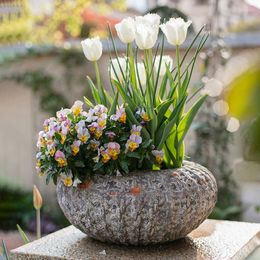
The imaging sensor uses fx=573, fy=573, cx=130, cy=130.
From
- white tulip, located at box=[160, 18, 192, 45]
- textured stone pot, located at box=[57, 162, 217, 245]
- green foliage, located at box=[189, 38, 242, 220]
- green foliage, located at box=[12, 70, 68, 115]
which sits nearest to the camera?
textured stone pot, located at box=[57, 162, 217, 245]

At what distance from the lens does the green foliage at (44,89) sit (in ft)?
19.0

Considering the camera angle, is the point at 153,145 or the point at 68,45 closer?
the point at 153,145

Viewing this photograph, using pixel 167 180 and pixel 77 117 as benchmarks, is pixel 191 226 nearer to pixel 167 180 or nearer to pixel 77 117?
pixel 167 180

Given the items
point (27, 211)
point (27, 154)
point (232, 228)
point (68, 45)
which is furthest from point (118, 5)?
point (232, 228)

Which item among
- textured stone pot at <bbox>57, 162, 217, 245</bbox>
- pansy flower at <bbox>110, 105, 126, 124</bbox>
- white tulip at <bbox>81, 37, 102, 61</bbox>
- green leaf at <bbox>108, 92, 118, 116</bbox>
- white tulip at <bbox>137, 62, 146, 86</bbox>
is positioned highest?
white tulip at <bbox>81, 37, 102, 61</bbox>

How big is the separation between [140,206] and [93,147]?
24 cm

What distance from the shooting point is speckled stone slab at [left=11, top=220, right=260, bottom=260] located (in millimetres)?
1771

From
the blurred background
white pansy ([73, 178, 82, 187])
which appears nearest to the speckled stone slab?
white pansy ([73, 178, 82, 187])

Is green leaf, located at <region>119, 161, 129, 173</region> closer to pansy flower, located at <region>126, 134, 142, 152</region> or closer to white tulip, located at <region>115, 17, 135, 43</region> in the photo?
pansy flower, located at <region>126, 134, 142, 152</region>

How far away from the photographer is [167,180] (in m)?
1.77

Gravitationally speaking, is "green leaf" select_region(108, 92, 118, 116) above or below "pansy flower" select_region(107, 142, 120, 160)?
above

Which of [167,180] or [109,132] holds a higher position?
[109,132]

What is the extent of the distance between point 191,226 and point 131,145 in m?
0.32

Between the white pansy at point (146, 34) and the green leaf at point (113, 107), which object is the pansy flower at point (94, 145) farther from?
the white pansy at point (146, 34)
